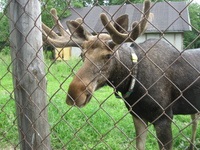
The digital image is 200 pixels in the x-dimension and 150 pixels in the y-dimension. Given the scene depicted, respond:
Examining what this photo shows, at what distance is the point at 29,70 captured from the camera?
2209mm

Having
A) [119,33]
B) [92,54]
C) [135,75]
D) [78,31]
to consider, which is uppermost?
[119,33]

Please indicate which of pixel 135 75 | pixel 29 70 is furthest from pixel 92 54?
pixel 29 70

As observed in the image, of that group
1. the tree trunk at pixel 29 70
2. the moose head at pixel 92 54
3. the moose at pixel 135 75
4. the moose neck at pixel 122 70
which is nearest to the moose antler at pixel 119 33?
the moose head at pixel 92 54

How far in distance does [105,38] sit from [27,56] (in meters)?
1.00

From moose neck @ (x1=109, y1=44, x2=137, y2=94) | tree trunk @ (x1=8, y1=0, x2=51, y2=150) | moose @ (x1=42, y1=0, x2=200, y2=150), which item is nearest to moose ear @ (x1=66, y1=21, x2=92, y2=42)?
moose @ (x1=42, y1=0, x2=200, y2=150)

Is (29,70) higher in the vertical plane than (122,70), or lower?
higher

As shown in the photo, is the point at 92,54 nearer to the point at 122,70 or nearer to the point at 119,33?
the point at 122,70

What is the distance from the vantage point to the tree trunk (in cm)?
217

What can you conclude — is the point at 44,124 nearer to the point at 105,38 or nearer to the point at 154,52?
the point at 105,38

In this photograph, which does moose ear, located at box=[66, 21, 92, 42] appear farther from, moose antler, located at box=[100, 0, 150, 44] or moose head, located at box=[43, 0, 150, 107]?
moose antler, located at box=[100, 0, 150, 44]

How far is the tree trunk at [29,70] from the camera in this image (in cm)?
217

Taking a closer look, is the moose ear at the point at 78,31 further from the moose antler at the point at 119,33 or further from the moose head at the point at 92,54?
the moose antler at the point at 119,33

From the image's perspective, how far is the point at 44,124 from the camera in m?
2.30

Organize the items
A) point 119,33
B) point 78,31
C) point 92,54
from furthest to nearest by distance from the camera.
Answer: point 78,31 → point 92,54 → point 119,33
